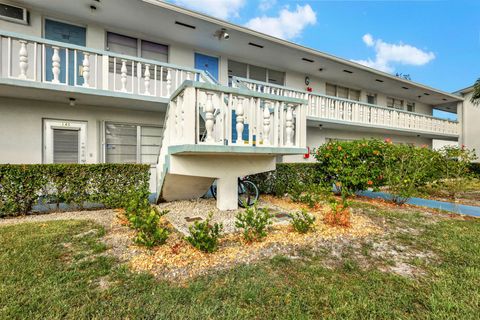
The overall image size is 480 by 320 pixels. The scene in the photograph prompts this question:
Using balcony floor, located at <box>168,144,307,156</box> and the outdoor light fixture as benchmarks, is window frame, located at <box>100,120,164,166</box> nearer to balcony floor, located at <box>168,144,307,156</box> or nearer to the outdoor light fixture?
balcony floor, located at <box>168,144,307,156</box>

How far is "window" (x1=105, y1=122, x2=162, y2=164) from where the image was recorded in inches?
319

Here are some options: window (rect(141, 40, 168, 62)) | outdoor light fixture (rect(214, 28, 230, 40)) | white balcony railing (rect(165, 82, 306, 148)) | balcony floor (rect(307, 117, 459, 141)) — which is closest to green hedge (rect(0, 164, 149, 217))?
white balcony railing (rect(165, 82, 306, 148))

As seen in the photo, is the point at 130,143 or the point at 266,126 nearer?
the point at 266,126

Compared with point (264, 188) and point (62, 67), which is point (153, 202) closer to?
point (264, 188)

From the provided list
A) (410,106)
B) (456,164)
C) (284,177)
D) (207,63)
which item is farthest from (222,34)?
(410,106)

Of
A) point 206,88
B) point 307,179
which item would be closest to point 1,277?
point 206,88

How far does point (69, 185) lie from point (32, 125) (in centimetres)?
296

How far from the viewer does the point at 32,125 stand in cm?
700

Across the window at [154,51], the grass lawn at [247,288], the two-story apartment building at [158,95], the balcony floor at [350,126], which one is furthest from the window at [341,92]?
the grass lawn at [247,288]

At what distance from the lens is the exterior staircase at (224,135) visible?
408cm

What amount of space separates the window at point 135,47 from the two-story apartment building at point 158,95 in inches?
1.4

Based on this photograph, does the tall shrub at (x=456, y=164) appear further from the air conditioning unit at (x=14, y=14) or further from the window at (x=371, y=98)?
the air conditioning unit at (x=14, y=14)

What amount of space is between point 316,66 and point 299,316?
473 inches

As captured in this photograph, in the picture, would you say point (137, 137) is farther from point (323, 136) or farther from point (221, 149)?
point (323, 136)
